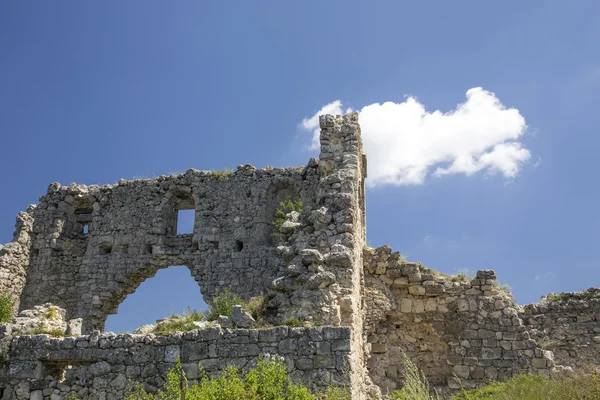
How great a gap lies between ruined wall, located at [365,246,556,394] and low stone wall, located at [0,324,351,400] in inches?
183

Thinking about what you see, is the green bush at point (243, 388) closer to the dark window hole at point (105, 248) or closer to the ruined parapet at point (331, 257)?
the ruined parapet at point (331, 257)

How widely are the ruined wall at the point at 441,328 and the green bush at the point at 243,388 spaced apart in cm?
502

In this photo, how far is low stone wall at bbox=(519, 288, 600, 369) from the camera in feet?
42.4

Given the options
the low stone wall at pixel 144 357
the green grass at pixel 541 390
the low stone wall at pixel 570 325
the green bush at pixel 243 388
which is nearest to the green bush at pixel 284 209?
the low stone wall at pixel 570 325

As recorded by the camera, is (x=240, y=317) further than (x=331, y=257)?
No

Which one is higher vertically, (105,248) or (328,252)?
(105,248)

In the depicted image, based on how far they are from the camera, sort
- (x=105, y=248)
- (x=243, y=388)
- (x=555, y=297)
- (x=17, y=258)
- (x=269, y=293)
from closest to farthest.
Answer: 1. (x=243, y=388)
2. (x=269, y=293)
3. (x=555, y=297)
4. (x=105, y=248)
5. (x=17, y=258)

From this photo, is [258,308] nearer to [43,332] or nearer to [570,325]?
[43,332]

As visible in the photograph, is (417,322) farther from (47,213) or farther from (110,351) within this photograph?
(47,213)

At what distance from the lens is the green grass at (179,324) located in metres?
8.96

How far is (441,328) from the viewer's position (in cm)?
1280

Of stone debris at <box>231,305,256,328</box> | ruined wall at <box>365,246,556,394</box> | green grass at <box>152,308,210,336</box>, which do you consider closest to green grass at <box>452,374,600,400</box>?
ruined wall at <box>365,246,556,394</box>

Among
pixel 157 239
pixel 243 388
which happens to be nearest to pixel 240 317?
pixel 243 388

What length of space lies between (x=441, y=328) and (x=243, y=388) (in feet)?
22.3
